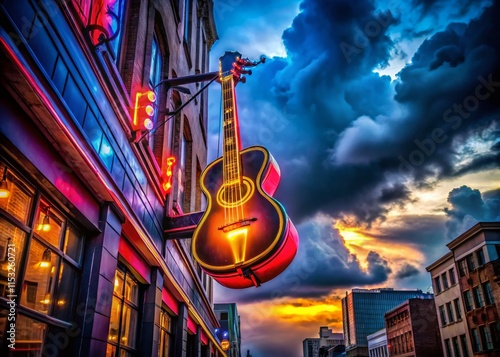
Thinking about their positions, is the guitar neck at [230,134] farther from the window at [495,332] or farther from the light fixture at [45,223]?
the window at [495,332]

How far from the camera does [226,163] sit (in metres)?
9.84

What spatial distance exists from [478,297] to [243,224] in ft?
109

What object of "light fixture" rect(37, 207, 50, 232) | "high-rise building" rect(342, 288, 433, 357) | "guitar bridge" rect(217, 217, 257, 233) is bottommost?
"light fixture" rect(37, 207, 50, 232)

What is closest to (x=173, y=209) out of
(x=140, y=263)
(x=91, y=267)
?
(x=140, y=263)

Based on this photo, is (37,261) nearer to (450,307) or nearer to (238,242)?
(238,242)

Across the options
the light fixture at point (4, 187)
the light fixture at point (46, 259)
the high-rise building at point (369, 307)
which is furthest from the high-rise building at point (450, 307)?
the high-rise building at point (369, 307)

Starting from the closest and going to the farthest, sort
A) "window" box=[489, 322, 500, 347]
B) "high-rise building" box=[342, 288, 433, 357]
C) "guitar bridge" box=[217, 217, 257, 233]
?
"guitar bridge" box=[217, 217, 257, 233], "window" box=[489, 322, 500, 347], "high-rise building" box=[342, 288, 433, 357]

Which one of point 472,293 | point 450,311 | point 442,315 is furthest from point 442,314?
point 472,293

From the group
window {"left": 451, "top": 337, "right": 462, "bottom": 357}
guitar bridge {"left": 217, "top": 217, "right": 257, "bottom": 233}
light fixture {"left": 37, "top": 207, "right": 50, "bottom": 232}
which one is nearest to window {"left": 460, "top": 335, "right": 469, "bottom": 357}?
window {"left": 451, "top": 337, "right": 462, "bottom": 357}

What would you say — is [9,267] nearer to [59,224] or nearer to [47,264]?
[47,264]

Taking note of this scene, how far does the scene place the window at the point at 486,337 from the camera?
104ft

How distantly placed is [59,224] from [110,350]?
121 inches

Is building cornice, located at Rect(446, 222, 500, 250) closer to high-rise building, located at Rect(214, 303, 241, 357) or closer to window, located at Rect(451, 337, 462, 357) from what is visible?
window, located at Rect(451, 337, 462, 357)

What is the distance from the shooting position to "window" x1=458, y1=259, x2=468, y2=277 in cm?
3617
